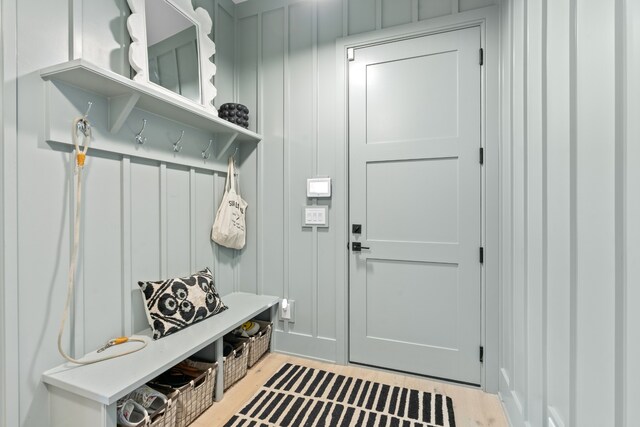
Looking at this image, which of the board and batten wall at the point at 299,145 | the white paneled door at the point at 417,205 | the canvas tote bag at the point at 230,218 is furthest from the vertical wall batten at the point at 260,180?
the white paneled door at the point at 417,205

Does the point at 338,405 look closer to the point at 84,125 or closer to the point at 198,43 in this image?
the point at 84,125

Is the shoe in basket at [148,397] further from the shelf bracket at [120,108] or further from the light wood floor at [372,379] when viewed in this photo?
the shelf bracket at [120,108]

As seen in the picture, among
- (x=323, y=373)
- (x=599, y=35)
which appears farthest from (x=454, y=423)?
(x=599, y=35)

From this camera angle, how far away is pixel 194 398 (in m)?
1.70

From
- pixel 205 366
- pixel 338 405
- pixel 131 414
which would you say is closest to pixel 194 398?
pixel 205 366

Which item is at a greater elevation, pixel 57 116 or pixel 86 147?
pixel 57 116

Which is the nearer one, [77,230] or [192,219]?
[77,230]

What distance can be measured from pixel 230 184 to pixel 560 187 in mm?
2139

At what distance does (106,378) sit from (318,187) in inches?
65.1

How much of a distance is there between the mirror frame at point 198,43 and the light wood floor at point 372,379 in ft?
6.29

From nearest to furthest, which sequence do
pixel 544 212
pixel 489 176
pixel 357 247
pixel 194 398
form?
pixel 544 212
pixel 194 398
pixel 489 176
pixel 357 247

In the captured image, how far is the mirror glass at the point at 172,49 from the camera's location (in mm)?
1802

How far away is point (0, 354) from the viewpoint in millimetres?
1245

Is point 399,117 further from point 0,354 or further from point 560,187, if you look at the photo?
point 0,354
